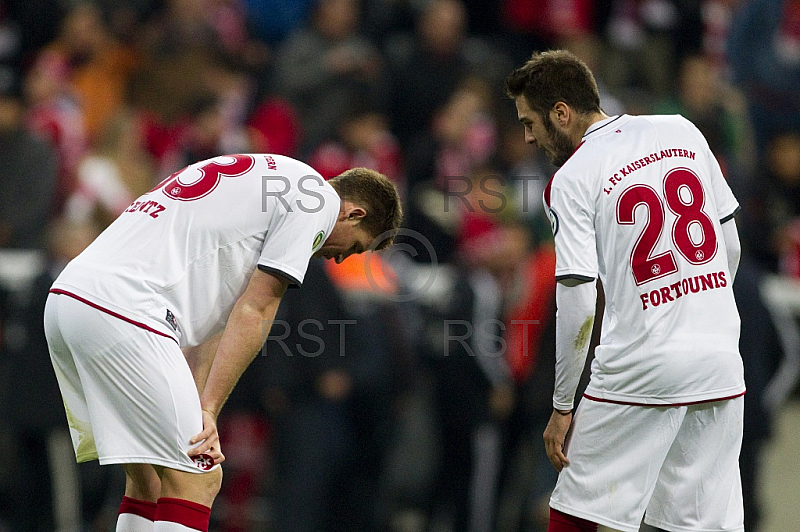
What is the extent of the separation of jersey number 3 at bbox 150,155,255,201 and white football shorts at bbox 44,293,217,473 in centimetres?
55

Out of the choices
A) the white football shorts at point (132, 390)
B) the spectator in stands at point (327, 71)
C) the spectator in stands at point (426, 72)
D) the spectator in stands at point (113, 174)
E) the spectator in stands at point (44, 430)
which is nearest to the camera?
the white football shorts at point (132, 390)

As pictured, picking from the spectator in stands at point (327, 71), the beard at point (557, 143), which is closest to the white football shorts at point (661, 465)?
the beard at point (557, 143)

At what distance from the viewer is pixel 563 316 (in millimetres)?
4473

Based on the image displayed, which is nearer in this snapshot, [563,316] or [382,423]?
[563,316]

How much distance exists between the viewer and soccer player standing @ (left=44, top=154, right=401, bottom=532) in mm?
4238

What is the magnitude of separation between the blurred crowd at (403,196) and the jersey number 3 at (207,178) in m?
3.77

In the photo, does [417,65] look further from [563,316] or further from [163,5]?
[563,316]

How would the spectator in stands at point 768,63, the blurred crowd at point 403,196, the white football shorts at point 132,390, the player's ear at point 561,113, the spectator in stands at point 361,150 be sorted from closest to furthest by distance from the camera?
the white football shorts at point 132,390, the player's ear at point 561,113, the blurred crowd at point 403,196, the spectator in stands at point 361,150, the spectator in stands at point 768,63

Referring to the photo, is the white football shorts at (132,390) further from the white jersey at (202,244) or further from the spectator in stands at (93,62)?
the spectator in stands at (93,62)

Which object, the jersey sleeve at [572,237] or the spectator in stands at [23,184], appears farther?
the spectator in stands at [23,184]

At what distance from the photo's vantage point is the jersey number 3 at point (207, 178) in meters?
4.44

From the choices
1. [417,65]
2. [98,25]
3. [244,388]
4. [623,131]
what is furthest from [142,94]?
[623,131]

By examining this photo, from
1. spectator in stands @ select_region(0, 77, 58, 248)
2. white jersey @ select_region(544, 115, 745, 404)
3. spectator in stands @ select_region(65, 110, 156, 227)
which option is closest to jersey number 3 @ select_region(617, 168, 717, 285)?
white jersey @ select_region(544, 115, 745, 404)

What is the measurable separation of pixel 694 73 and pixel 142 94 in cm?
512
